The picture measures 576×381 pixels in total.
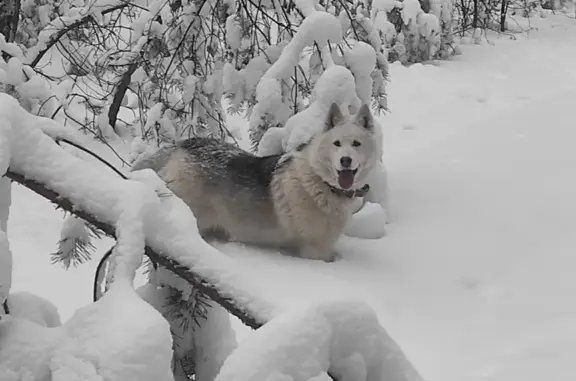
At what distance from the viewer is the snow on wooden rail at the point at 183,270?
0.99 metres

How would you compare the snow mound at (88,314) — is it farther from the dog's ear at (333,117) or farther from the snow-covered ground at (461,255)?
the dog's ear at (333,117)

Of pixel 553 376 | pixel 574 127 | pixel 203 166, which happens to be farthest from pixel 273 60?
pixel 574 127

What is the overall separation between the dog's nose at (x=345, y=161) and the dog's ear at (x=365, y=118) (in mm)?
279

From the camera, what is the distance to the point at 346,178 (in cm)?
464

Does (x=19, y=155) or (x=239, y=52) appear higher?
(x=19, y=155)

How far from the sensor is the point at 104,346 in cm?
91

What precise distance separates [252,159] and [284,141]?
0.89ft

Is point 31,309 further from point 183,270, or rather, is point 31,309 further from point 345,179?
point 345,179

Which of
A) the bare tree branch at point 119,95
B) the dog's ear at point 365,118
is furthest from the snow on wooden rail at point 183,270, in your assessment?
the bare tree branch at point 119,95

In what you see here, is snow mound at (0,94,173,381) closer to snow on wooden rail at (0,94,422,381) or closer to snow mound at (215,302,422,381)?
snow on wooden rail at (0,94,422,381)

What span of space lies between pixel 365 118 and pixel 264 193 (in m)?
0.90

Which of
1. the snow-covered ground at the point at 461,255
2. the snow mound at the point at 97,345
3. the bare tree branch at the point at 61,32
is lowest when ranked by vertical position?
the snow-covered ground at the point at 461,255

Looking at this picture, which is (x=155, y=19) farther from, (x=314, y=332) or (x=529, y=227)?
(x=314, y=332)

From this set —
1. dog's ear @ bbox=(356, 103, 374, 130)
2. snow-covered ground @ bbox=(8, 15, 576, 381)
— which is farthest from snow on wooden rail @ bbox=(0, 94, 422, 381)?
dog's ear @ bbox=(356, 103, 374, 130)
